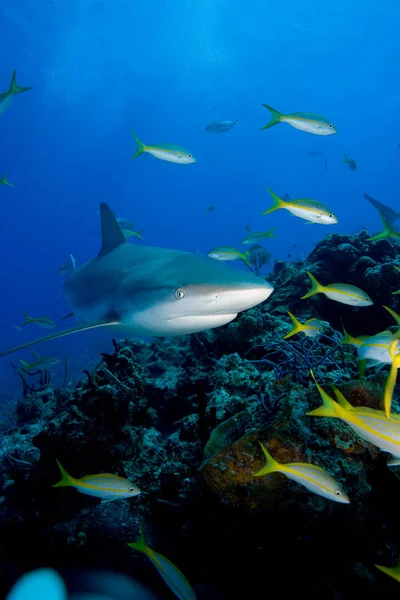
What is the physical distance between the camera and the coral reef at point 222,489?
229 cm

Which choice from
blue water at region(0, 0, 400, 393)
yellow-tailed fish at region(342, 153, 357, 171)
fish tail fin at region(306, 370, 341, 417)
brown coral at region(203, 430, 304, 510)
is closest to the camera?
fish tail fin at region(306, 370, 341, 417)

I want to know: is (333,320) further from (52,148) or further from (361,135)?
(361,135)

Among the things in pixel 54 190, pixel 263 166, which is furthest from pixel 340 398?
pixel 263 166

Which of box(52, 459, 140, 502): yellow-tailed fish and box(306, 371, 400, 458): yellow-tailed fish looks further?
box(52, 459, 140, 502): yellow-tailed fish

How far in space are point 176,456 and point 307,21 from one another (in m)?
89.9

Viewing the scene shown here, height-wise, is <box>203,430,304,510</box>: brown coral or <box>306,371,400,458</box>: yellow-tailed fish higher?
<box>306,371,400,458</box>: yellow-tailed fish

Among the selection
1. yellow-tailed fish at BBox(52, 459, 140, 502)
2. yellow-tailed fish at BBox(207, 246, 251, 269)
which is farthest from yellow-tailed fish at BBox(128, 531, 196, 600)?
yellow-tailed fish at BBox(207, 246, 251, 269)

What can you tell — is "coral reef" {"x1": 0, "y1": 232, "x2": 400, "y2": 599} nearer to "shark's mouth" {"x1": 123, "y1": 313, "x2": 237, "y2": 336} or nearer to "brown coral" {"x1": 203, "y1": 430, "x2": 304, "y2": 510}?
"brown coral" {"x1": 203, "y1": 430, "x2": 304, "y2": 510}

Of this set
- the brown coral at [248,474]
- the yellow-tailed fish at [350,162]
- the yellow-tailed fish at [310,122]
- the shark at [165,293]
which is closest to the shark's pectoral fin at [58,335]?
the shark at [165,293]

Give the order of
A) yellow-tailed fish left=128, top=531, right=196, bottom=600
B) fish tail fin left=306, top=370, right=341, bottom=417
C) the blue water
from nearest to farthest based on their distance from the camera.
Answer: fish tail fin left=306, top=370, right=341, bottom=417
yellow-tailed fish left=128, top=531, right=196, bottom=600
the blue water

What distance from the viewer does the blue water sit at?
60.0 meters

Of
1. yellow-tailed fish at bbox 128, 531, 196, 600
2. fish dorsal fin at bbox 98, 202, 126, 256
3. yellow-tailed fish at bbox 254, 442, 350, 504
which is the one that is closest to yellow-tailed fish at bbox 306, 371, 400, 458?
yellow-tailed fish at bbox 254, 442, 350, 504

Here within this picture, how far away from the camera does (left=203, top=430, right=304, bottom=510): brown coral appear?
2.23 metres

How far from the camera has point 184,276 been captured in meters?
2.66
